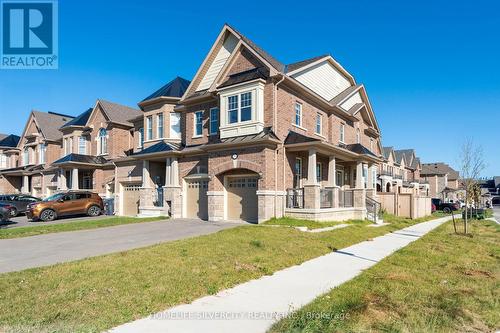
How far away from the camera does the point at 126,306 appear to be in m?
5.28

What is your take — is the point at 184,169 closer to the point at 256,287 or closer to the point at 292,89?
the point at 292,89

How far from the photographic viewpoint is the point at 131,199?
24047 mm

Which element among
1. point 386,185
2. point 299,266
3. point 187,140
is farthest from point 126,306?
point 386,185

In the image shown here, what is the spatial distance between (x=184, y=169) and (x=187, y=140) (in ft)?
6.34

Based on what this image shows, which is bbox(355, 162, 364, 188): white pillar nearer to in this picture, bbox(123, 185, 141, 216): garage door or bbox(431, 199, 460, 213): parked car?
bbox(123, 185, 141, 216): garage door

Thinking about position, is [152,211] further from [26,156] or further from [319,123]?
[26,156]

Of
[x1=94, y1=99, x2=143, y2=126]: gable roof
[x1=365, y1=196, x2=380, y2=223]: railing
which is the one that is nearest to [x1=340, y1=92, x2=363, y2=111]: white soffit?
[x1=365, y1=196, x2=380, y2=223]: railing

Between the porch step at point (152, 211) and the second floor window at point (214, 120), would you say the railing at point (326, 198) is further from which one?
the porch step at point (152, 211)

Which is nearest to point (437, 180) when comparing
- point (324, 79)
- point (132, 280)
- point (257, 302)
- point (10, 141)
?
point (324, 79)

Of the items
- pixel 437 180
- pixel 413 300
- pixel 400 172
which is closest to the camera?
pixel 413 300

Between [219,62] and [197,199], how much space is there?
8.47 metres

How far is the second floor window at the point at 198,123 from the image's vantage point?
20484mm

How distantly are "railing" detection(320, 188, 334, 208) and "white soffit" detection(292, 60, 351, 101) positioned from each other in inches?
252

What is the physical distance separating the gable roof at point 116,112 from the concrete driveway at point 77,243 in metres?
15.7
